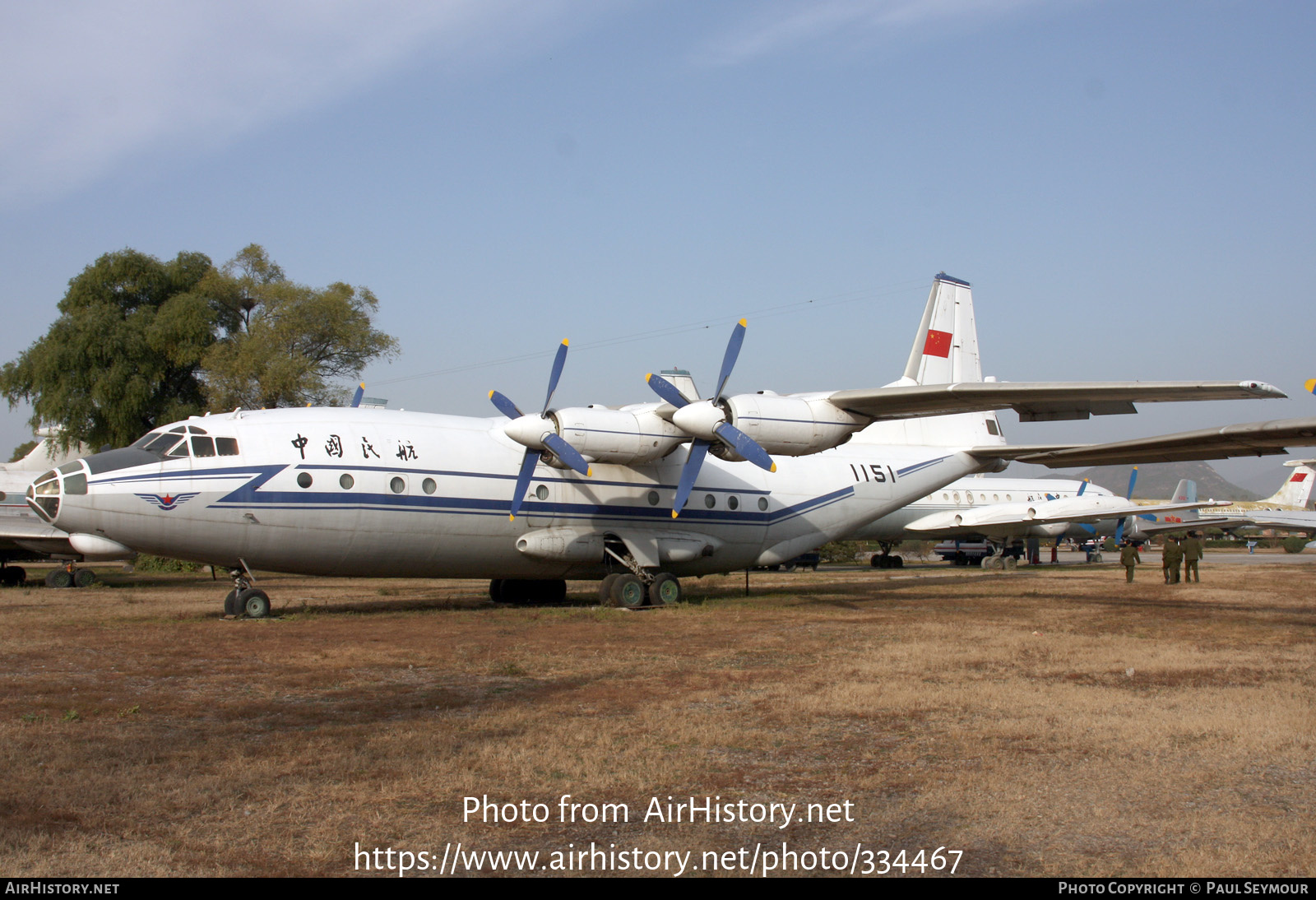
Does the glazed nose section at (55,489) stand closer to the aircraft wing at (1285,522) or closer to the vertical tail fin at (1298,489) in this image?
the aircraft wing at (1285,522)

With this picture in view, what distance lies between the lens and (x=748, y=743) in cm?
696

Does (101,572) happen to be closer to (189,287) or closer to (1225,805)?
(189,287)

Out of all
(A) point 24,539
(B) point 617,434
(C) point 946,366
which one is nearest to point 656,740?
(B) point 617,434

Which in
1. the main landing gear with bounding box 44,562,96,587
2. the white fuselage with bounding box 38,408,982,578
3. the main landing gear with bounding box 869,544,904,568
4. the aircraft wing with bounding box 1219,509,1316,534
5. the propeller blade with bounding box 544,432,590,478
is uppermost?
the propeller blade with bounding box 544,432,590,478

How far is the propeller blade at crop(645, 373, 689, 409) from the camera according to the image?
16.9 metres

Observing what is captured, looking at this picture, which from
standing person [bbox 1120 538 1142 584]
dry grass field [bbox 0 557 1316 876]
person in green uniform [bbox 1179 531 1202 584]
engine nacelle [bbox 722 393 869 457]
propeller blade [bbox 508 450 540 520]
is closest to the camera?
dry grass field [bbox 0 557 1316 876]

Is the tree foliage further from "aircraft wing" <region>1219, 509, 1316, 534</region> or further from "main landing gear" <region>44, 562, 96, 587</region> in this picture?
"aircraft wing" <region>1219, 509, 1316, 534</region>

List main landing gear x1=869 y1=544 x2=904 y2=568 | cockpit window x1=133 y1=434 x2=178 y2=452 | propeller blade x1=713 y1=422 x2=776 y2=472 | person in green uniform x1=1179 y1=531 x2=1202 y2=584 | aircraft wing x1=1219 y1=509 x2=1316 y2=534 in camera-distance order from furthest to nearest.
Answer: aircraft wing x1=1219 y1=509 x2=1316 y2=534 < main landing gear x1=869 y1=544 x2=904 y2=568 < person in green uniform x1=1179 y1=531 x2=1202 y2=584 < propeller blade x1=713 y1=422 x2=776 y2=472 < cockpit window x1=133 y1=434 x2=178 y2=452

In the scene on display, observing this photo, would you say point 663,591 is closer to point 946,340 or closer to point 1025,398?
point 1025,398

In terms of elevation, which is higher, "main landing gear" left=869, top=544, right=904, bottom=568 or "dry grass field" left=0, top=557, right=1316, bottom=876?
"dry grass field" left=0, top=557, right=1316, bottom=876

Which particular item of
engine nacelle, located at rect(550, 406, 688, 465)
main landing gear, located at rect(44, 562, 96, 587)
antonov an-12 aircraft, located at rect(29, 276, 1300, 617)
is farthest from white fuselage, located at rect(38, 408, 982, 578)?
main landing gear, located at rect(44, 562, 96, 587)

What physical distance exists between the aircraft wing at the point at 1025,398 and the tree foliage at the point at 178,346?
25271 millimetres

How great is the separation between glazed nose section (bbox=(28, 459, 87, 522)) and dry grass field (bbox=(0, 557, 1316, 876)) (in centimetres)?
177
